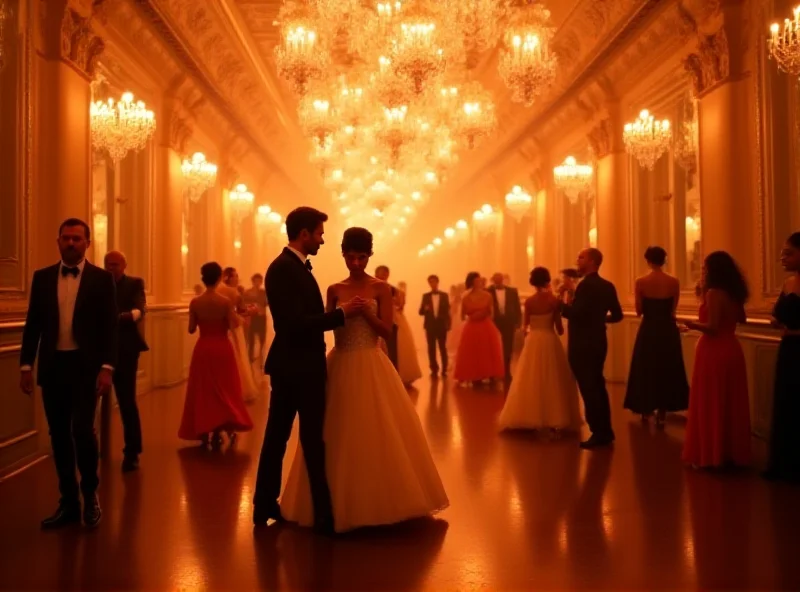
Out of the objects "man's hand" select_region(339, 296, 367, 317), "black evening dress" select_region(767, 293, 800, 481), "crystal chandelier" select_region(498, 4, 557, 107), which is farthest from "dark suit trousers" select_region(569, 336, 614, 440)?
"man's hand" select_region(339, 296, 367, 317)

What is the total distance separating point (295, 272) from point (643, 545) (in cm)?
224

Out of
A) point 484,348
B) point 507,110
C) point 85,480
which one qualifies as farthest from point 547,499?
point 507,110

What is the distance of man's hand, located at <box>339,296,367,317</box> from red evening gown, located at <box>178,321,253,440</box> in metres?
2.81

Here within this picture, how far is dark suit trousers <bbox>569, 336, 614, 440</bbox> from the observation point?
21.4ft

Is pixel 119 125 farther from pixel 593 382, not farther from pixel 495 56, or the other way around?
pixel 495 56

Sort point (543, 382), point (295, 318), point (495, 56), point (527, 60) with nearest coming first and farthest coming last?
point (295, 318) → point (543, 382) → point (527, 60) → point (495, 56)

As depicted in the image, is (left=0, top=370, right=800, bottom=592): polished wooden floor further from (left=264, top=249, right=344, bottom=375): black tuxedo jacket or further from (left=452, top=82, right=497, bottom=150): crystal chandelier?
(left=452, top=82, right=497, bottom=150): crystal chandelier

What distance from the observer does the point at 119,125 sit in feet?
24.6

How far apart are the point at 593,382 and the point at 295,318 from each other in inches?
139

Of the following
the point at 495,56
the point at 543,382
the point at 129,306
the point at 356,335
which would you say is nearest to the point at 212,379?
the point at 129,306

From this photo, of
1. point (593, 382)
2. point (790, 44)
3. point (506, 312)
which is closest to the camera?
point (790, 44)

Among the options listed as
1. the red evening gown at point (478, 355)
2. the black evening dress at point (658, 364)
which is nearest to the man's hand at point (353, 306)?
the black evening dress at point (658, 364)

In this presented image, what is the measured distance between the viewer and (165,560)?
11.8 ft

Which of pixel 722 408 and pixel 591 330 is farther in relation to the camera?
pixel 591 330
